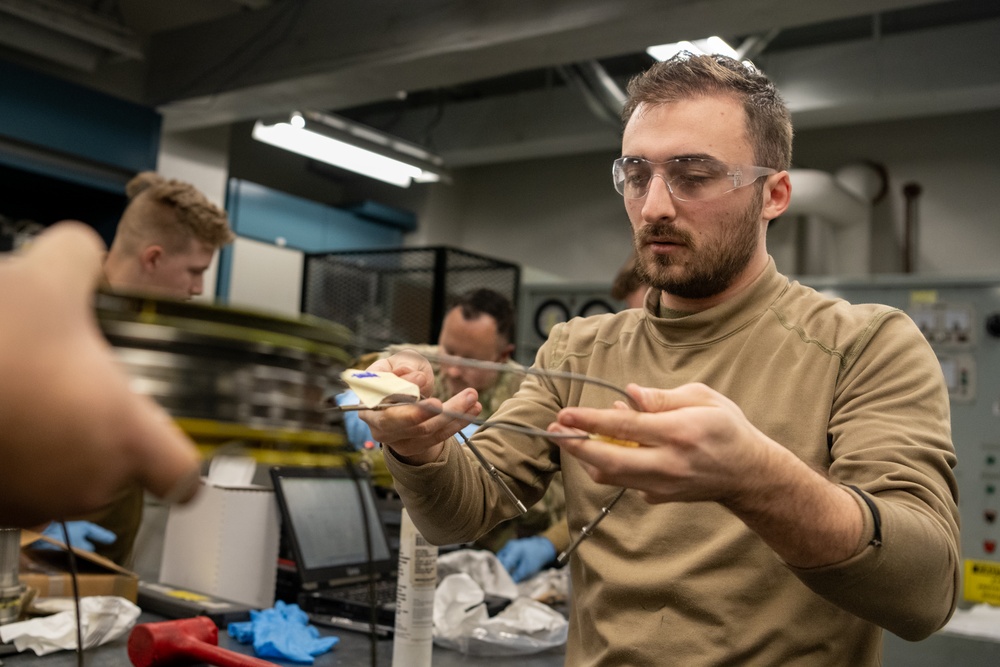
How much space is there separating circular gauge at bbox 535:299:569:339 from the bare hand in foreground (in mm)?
4154

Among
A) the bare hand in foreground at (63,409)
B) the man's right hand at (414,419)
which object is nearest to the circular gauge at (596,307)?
the man's right hand at (414,419)

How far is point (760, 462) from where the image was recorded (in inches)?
27.4

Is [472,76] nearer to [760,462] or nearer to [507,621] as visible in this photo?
[507,621]

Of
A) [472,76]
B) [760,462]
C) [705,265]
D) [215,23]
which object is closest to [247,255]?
[215,23]

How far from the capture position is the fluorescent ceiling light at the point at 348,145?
4090mm

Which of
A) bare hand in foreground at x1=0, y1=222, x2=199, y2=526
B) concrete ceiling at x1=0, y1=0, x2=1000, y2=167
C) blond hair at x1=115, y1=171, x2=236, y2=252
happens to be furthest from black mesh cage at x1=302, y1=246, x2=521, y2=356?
bare hand in foreground at x1=0, y1=222, x2=199, y2=526

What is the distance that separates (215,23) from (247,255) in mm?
1253

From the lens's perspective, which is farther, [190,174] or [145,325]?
[190,174]

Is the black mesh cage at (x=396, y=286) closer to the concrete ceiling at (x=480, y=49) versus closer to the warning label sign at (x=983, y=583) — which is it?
the concrete ceiling at (x=480, y=49)

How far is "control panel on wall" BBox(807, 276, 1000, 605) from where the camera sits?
3.43m

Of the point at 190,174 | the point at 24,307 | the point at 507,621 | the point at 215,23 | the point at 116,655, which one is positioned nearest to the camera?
the point at 24,307

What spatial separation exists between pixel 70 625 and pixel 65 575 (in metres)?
0.24

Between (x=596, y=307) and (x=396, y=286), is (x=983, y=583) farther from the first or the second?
(x=396, y=286)

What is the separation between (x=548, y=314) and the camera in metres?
4.53
